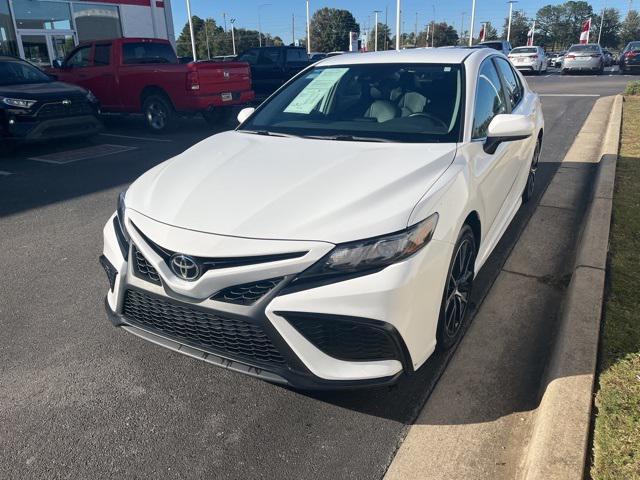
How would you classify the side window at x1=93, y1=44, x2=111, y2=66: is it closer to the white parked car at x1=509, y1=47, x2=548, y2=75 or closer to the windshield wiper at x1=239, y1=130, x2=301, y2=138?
the windshield wiper at x1=239, y1=130, x2=301, y2=138

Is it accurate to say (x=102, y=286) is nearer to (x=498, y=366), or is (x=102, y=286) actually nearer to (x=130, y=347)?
(x=130, y=347)

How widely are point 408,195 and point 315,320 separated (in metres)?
0.74

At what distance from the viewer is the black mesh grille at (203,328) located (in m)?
2.29

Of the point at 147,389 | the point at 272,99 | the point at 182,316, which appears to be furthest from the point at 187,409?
the point at 272,99

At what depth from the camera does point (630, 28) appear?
94688mm

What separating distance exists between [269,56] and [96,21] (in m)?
7.79

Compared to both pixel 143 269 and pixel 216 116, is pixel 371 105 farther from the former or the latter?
pixel 216 116

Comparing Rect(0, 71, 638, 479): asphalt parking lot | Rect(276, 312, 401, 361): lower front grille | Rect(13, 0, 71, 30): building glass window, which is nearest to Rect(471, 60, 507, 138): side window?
Rect(0, 71, 638, 479): asphalt parking lot

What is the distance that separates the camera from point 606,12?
10338cm

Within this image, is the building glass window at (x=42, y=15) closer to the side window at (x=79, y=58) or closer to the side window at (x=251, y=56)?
the side window at (x=251, y=56)

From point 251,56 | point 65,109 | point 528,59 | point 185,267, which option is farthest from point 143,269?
point 528,59

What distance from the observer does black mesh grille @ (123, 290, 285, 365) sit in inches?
90.2

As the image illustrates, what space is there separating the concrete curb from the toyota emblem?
1.61m

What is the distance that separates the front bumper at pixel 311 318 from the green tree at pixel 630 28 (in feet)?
355
